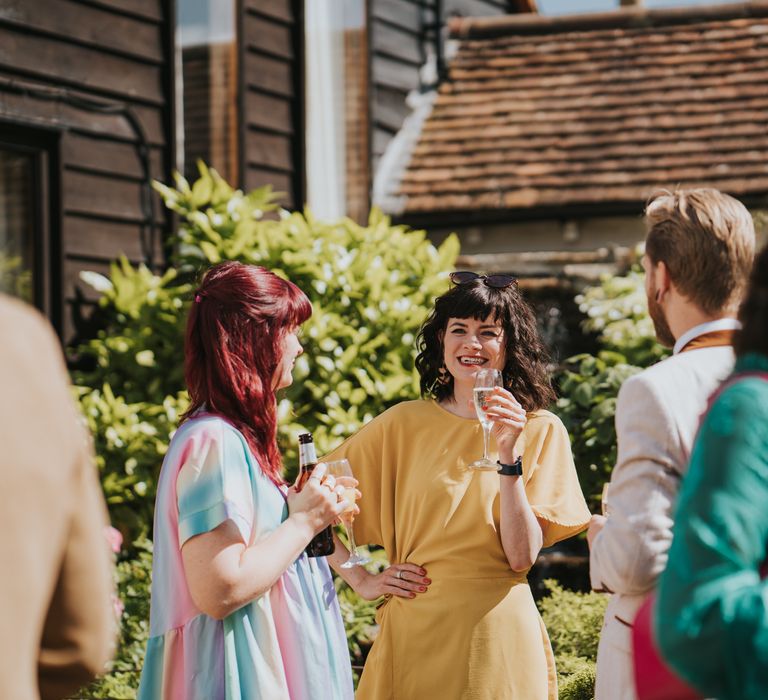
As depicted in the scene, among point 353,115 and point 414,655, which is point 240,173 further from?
point 414,655

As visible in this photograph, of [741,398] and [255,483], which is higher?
[741,398]

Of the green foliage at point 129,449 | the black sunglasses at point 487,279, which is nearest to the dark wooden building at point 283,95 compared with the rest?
the green foliage at point 129,449

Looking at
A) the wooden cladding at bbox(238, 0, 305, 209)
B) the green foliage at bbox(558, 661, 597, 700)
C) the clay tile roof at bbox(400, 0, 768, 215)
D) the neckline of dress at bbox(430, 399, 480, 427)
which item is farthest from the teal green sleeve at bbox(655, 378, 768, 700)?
the clay tile roof at bbox(400, 0, 768, 215)

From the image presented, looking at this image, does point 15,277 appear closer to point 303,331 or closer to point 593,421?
point 303,331

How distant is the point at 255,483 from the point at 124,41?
574 centimetres

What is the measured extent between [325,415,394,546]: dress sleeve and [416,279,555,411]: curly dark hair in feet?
1.03

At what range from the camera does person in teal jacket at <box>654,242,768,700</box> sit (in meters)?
1.55

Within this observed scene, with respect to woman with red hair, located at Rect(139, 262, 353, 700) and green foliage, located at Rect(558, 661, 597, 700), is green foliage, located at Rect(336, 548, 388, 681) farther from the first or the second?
woman with red hair, located at Rect(139, 262, 353, 700)

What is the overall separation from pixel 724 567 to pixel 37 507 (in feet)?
2.95

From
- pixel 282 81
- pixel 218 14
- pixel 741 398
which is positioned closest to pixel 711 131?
pixel 282 81

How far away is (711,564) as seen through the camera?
158 centimetres

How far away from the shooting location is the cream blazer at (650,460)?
2.23m

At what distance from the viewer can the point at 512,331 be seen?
12.0 ft

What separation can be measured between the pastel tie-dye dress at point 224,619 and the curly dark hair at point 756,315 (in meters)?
1.36
